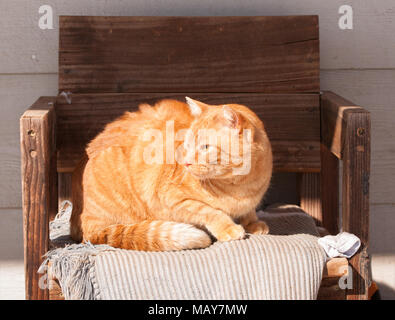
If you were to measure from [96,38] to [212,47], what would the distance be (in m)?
0.44

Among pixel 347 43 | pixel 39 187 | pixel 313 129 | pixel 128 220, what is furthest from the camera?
pixel 347 43

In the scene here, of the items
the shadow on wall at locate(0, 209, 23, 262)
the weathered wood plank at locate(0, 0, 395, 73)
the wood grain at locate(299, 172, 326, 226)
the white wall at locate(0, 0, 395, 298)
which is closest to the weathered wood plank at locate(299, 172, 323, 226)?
the wood grain at locate(299, 172, 326, 226)

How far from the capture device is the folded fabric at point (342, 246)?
1.52 meters

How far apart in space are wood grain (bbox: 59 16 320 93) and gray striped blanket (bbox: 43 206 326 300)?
2.44ft

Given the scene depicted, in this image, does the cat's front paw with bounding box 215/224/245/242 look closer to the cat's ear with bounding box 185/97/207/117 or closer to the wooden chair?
the cat's ear with bounding box 185/97/207/117

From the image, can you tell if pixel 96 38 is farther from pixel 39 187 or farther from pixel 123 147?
pixel 39 187

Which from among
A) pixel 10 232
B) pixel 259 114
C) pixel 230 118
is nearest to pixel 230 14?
pixel 259 114

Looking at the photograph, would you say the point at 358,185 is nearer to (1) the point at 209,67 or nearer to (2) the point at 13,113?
(1) the point at 209,67

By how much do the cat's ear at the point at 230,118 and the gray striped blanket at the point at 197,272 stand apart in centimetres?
34

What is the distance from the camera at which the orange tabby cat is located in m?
1.57

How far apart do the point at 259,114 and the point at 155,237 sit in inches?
28.3

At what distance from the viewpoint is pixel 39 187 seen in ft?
4.98

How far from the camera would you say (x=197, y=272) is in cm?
145

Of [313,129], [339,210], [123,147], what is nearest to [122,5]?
[123,147]
